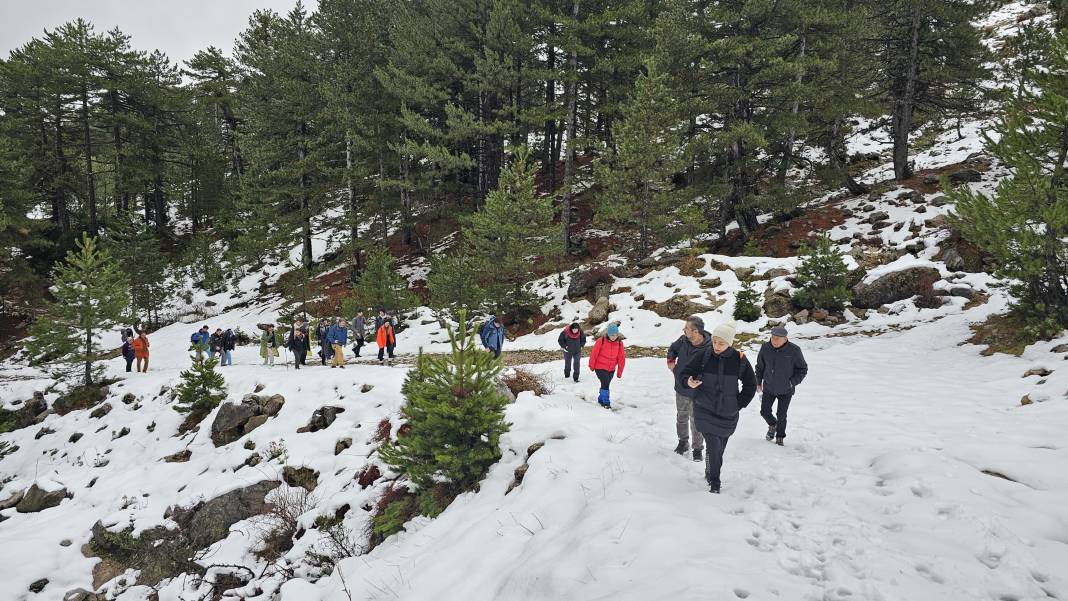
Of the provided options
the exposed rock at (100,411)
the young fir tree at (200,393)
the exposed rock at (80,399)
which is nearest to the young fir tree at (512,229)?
the young fir tree at (200,393)

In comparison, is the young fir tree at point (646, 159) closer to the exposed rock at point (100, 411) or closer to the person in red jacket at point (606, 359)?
the person in red jacket at point (606, 359)

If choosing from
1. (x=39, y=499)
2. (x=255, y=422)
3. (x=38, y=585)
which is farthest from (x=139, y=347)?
Answer: (x=38, y=585)

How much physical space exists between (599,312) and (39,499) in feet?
58.7

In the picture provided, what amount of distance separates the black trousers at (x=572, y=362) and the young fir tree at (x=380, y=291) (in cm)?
1172

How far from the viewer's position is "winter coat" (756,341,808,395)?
7.27 m

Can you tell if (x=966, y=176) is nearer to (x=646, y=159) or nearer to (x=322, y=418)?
(x=646, y=159)

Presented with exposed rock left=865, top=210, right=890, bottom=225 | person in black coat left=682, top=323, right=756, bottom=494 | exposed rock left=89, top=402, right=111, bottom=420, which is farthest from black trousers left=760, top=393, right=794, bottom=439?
exposed rock left=89, top=402, right=111, bottom=420

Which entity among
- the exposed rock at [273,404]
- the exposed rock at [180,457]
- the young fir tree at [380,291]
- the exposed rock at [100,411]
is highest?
the young fir tree at [380,291]

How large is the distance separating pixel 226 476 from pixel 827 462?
11995 millimetres

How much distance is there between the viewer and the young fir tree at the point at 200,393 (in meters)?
14.0

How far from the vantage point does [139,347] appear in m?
19.2

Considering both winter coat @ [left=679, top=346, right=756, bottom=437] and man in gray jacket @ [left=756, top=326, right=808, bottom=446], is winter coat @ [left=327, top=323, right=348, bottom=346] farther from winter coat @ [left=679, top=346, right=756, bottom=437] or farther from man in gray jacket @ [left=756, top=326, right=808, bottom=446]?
winter coat @ [left=679, top=346, right=756, bottom=437]

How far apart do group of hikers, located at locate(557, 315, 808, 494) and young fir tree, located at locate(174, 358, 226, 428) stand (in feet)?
38.4

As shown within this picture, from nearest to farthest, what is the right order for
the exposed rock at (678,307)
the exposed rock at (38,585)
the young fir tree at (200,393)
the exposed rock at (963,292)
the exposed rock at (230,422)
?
the exposed rock at (38,585)
the exposed rock at (230,422)
the young fir tree at (200,393)
the exposed rock at (963,292)
the exposed rock at (678,307)
